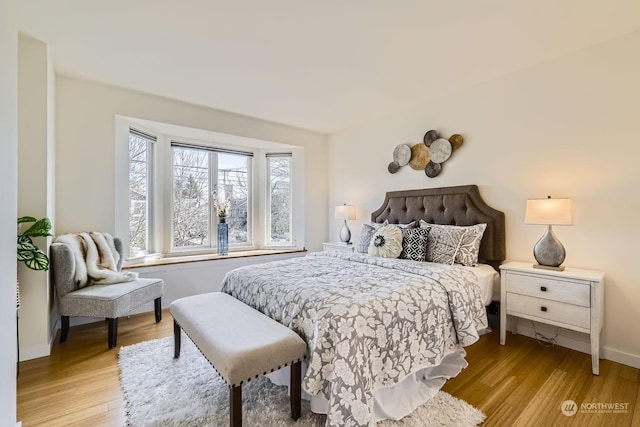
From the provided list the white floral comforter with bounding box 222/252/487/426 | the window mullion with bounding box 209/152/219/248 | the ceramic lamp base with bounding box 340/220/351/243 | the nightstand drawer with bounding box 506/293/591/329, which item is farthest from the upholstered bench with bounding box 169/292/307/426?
the ceramic lamp base with bounding box 340/220/351/243

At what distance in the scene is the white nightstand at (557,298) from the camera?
204cm

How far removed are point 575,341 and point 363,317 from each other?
2152mm

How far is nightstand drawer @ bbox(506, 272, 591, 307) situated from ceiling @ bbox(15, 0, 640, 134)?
1.87 meters

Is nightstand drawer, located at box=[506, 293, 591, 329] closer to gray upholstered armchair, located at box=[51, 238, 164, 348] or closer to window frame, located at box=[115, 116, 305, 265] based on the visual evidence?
window frame, located at box=[115, 116, 305, 265]

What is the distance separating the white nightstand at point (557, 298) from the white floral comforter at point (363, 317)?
1.36 ft

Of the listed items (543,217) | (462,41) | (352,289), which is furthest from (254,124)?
(543,217)

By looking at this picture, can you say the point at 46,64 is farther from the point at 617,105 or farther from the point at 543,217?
the point at 617,105

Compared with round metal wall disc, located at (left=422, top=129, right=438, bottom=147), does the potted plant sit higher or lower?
lower

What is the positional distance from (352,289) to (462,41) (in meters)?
2.06

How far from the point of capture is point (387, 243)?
2.88 m

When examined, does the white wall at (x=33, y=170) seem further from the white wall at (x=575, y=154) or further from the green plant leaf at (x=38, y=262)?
the white wall at (x=575, y=154)

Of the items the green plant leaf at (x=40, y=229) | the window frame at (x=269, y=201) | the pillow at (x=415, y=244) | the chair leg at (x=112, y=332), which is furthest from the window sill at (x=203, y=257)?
the pillow at (x=415, y=244)

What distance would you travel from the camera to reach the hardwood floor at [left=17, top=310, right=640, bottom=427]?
5.31ft

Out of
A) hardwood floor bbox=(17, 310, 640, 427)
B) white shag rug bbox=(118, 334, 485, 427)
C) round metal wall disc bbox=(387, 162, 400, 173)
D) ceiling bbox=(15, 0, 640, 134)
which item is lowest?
hardwood floor bbox=(17, 310, 640, 427)
